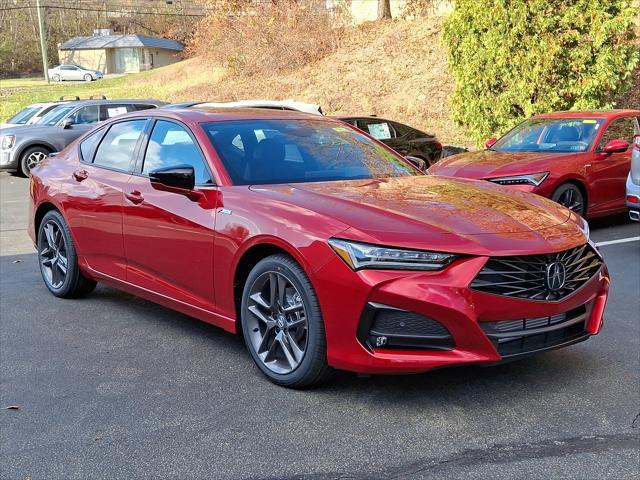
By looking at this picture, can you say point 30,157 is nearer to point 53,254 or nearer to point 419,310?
point 53,254

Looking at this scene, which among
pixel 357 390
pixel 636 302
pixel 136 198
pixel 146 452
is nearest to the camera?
pixel 146 452

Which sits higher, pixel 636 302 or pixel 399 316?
pixel 399 316

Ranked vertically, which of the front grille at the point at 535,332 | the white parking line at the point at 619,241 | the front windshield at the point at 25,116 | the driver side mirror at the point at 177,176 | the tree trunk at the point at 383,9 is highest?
the tree trunk at the point at 383,9

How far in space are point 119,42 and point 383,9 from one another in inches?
2155

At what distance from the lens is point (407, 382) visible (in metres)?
4.21

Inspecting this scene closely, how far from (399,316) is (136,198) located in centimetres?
234

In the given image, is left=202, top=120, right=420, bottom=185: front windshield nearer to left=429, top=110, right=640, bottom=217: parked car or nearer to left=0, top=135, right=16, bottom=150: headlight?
left=429, top=110, right=640, bottom=217: parked car

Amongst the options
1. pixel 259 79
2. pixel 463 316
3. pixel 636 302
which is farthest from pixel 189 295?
pixel 259 79

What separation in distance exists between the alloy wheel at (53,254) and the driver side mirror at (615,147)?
644 cm

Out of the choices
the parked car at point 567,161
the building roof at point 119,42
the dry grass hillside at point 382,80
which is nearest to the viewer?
the parked car at point 567,161

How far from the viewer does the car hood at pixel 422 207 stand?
3.75 m

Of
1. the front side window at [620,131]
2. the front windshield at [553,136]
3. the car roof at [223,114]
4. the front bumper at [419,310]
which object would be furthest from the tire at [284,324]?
the front side window at [620,131]

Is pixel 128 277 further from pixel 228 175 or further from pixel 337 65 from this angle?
pixel 337 65

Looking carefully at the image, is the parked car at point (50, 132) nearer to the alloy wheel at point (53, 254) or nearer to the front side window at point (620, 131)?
the alloy wheel at point (53, 254)
